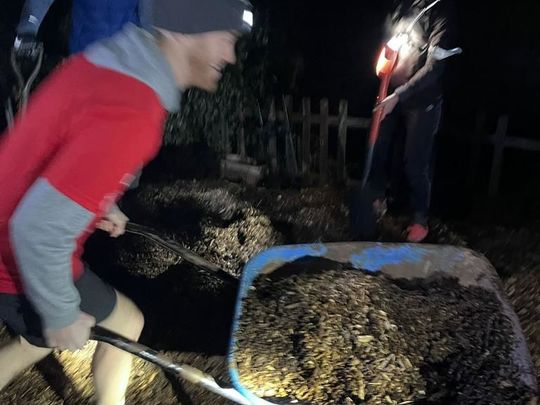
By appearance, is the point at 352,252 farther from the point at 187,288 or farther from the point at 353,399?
the point at 187,288

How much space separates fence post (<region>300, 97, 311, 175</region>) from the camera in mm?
5086

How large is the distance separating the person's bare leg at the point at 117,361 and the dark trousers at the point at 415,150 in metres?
2.16

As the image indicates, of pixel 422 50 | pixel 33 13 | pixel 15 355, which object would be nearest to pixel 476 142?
pixel 422 50

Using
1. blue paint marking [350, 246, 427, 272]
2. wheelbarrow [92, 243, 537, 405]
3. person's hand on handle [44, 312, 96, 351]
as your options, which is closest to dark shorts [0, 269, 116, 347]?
person's hand on handle [44, 312, 96, 351]

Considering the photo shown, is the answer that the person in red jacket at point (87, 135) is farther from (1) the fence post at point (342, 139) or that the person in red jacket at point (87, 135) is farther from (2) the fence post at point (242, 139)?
(2) the fence post at point (242, 139)

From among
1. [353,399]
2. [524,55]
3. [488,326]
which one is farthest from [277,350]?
[524,55]

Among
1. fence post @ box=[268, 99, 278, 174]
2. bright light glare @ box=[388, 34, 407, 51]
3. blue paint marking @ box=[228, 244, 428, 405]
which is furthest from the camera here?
fence post @ box=[268, 99, 278, 174]

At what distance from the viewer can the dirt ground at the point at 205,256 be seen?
2.90 metres

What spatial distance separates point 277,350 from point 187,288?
1309 mm

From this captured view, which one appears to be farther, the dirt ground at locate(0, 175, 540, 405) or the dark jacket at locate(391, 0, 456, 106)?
the dark jacket at locate(391, 0, 456, 106)

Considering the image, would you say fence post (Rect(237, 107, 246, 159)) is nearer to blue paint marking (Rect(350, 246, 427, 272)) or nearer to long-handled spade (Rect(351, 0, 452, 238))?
long-handled spade (Rect(351, 0, 452, 238))

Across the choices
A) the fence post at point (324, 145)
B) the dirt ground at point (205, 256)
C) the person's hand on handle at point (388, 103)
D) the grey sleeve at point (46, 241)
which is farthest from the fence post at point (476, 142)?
the grey sleeve at point (46, 241)

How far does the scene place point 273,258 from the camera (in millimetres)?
2678

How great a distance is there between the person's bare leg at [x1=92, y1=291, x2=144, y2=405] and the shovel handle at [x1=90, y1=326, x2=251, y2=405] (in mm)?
133
